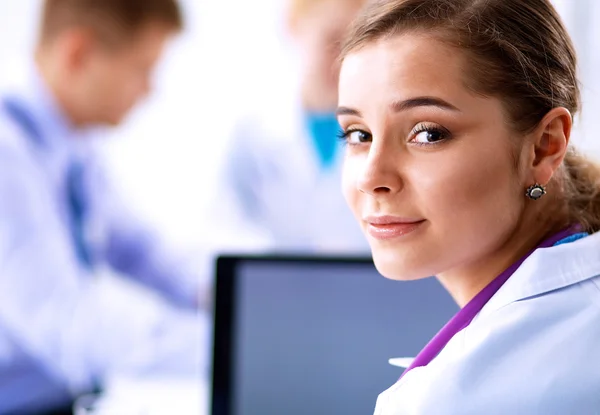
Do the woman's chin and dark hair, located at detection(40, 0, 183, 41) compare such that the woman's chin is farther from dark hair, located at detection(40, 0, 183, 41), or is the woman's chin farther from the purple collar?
Answer: dark hair, located at detection(40, 0, 183, 41)

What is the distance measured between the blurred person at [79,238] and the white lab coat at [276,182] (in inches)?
11.8

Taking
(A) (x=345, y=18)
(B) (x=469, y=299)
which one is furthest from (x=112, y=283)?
(B) (x=469, y=299)

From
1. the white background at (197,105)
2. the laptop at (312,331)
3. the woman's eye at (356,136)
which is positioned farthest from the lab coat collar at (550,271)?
the white background at (197,105)

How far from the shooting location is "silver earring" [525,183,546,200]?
0.82 m

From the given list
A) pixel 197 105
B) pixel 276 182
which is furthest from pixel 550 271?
pixel 197 105

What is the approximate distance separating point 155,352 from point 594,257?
2.14m

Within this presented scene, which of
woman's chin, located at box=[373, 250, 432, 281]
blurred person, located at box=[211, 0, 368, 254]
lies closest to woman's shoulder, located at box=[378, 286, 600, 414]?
woman's chin, located at box=[373, 250, 432, 281]

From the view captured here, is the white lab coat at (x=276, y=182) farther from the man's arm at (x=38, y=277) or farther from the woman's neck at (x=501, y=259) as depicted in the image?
the woman's neck at (x=501, y=259)

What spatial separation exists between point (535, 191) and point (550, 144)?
55 mm

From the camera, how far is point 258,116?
2725mm

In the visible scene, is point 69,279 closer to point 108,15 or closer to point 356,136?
point 108,15

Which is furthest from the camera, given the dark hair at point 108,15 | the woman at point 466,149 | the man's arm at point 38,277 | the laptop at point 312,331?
the dark hair at point 108,15

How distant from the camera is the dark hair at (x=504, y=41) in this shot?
0.78 m

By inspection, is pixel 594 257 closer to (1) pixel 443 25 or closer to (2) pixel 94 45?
(1) pixel 443 25
